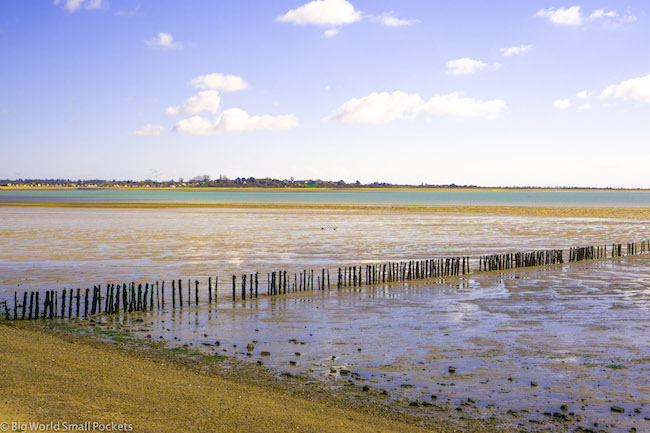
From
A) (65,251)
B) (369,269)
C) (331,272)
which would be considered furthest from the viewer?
(65,251)

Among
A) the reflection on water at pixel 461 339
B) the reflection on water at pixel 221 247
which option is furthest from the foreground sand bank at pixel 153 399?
the reflection on water at pixel 221 247

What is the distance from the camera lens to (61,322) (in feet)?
63.3

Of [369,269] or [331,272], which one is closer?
[369,269]

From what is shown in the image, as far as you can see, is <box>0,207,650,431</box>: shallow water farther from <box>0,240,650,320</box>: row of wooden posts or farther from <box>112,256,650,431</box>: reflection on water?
<box>0,240,650,320</box>: row of wooden posts

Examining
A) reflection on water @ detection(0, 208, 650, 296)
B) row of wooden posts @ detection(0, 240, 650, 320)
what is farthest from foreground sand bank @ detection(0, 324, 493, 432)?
reflection on water @ detection(0, 208, 650, 296)

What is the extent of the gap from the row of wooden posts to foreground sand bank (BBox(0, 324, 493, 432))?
229 inches

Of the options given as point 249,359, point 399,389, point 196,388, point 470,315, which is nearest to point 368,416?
point 399,389

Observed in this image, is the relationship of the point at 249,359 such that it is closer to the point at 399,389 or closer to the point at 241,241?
the point at 399,389

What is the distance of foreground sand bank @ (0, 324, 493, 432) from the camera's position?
10.7m

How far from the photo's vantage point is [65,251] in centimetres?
3912

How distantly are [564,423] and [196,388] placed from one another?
774 cm

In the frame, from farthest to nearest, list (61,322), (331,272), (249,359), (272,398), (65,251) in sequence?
(65,251)
(331,272)
(61,322)
(249,359)
(272,398)

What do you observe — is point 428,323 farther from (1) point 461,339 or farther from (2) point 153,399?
(2) point 153,399

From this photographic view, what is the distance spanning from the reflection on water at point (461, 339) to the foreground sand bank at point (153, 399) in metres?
1.88
